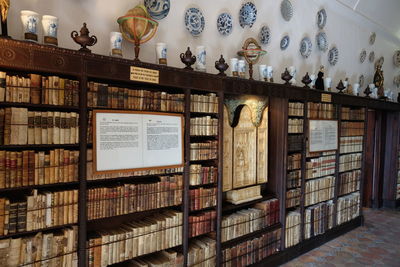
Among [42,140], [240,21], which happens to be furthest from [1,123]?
[240,21]

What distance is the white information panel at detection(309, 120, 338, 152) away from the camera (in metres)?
4.01

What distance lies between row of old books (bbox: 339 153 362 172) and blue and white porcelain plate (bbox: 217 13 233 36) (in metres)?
2.56

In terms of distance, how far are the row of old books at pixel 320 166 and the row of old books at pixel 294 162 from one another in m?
0.24

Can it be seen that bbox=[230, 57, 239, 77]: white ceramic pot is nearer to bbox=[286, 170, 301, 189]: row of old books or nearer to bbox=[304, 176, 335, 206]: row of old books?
bbox=[286, 170, 301, 189]: row of old books

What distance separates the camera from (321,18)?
4.66 m

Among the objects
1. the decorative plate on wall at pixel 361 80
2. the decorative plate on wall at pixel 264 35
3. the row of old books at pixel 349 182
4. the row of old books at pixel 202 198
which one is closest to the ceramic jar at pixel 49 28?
the row of old books at pixel 202 198

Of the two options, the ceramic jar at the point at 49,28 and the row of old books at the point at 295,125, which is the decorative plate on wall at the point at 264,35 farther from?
the ceramic jar at the point at 49,28

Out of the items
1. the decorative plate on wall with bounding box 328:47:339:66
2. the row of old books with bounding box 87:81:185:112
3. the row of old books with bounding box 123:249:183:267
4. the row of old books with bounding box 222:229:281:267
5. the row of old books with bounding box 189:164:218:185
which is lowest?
the row of old books with bounding box 222:229:281:267

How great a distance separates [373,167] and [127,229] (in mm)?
5645

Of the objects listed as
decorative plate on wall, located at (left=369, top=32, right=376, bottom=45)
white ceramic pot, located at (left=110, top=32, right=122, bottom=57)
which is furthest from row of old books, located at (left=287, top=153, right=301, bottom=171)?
decorative plate on wall, located at (left=369, top=32, right=376, bottom=45)

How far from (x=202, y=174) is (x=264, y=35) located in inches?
79.6

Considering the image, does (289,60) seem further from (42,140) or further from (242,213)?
(42,140)

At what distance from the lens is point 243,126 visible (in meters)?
3.39

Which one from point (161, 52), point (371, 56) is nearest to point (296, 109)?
point (161, 52)
